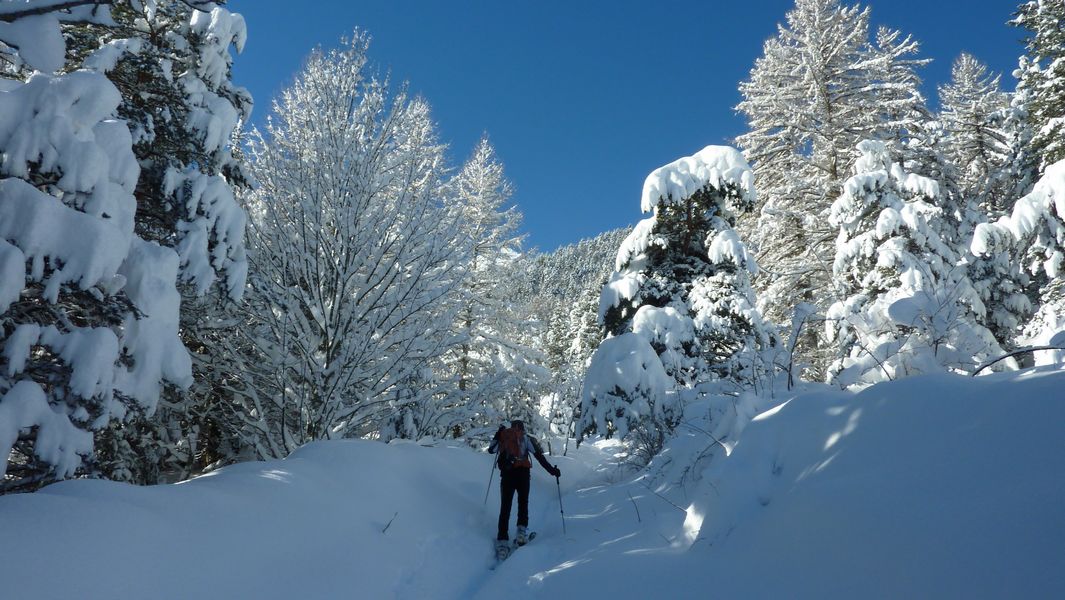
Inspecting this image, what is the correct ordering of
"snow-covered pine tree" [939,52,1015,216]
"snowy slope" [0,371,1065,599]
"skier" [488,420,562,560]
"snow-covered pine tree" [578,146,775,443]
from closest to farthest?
"snowy slope" [0,371,1065,599] < "skier" [488,420,562,560] < "snow-covered pine tree" [578,146,775,443] < "snow-covered pine tree" [939,52,1015,216]

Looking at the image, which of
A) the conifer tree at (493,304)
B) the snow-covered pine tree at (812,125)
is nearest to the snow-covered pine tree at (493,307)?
the conifer tree at (493,304)

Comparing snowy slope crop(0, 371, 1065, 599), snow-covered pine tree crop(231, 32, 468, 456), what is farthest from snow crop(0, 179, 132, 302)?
snow-covered pine tree crop(231, 32, 468, 456)

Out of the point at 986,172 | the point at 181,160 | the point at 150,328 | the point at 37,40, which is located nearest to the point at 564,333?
the point at 986,172

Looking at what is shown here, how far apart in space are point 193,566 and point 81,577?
649 mm

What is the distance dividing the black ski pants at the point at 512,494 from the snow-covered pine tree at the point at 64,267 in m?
3.94

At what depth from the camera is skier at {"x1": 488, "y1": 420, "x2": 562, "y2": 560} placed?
20.6 ft

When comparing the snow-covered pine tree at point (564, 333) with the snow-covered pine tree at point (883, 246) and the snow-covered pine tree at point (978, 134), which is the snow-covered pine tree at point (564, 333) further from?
the snow-covered pine tree at point (978, 134)

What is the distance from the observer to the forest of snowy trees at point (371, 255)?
371 centimetres

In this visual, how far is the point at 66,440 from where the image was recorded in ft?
11.9

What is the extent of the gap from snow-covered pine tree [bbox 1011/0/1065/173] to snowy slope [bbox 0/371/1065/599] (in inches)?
540

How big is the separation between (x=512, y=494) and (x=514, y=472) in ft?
0.96

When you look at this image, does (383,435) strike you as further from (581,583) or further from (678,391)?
(581,583)

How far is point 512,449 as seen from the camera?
697 cm

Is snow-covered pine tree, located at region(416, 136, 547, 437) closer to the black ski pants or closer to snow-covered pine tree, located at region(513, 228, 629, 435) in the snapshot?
snow-covered pine tree, located at region(513, 228, 629, 435)
